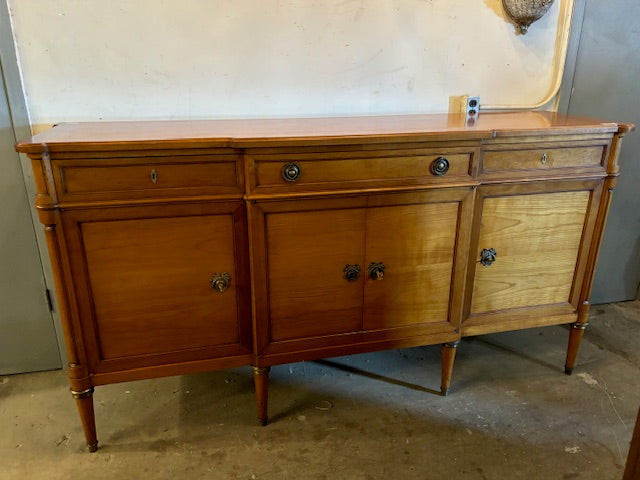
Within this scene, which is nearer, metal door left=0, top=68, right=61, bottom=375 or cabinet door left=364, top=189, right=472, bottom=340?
cabinet door left=364, top=189, right=472, bottom=340

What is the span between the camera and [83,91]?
Result: 1.66 m

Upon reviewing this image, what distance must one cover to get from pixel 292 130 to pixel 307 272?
431 millimetres

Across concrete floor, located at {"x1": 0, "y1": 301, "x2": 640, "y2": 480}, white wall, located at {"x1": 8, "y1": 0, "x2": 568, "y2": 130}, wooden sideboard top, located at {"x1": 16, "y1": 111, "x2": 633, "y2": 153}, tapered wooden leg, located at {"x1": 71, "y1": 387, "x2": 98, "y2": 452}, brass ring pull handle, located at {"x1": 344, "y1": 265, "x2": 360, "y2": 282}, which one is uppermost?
white wall, located at {"x1": 8, "y1": 0, "x2": 568, "y2": 130}

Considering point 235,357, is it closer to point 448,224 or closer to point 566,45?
point 448,224

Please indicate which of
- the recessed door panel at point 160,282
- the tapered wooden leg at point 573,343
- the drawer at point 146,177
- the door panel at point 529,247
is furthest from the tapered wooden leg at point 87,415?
the tapered wooden leg at point 573,343

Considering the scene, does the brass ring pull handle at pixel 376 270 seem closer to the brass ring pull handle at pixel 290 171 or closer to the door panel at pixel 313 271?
the door panel at pixel 313 271

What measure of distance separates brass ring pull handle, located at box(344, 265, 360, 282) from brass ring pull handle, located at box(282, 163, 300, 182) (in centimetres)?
34

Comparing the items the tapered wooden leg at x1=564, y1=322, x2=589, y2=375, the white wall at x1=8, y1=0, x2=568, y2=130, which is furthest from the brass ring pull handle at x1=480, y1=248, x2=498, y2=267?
the white wall at x1=8, y1=0, x2=568, y2=130

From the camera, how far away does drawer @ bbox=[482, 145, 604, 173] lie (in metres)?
1.53

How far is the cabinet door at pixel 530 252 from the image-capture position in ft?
5.27

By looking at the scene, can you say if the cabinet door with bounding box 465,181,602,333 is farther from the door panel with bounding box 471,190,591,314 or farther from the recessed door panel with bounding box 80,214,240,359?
the recessed door panel with bounding box 80,214,240,359

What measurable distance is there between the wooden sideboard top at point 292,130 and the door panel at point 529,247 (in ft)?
0.75

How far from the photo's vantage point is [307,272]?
149cm

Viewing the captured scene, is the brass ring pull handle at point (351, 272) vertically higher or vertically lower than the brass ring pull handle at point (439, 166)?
lower
